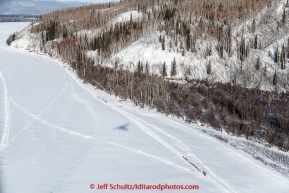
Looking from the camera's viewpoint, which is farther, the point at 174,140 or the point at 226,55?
the point at 226,55

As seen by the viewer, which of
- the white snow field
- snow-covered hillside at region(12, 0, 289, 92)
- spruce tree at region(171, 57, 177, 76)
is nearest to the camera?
the white snow field

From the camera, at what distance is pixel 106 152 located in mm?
7828

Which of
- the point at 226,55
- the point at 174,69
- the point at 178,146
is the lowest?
the point at 178,146

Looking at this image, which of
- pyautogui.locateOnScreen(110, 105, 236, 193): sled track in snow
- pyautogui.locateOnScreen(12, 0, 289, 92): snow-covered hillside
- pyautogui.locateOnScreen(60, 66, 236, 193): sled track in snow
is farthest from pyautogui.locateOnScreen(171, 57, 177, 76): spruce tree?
pyautogui.locateOnScreen(110, 105, 236, 193): sled track in snow

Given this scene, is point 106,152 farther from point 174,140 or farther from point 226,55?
point 226,55

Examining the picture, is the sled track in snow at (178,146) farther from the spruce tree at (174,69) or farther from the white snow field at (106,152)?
the spruce tree at (174,69)

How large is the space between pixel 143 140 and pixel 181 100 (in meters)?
5.33

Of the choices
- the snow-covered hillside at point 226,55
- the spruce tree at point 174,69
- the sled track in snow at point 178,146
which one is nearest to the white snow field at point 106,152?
the sled track in snow at point 178,146

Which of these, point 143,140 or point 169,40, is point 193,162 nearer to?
point 143,140

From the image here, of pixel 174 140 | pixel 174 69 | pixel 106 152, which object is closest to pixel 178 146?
pixel 174 140

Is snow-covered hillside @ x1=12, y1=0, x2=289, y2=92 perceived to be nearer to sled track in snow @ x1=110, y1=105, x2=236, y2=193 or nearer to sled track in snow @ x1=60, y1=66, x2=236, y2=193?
sled track in snow @ x1=60, y1=66, x2=236, y2=193

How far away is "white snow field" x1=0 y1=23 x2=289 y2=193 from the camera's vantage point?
6.22m

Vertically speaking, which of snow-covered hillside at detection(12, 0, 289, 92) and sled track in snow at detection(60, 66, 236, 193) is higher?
snow-covered hillside at detection(12, 0, 289, 92)

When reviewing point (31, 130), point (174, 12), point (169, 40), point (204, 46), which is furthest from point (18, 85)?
point (174, 12)
